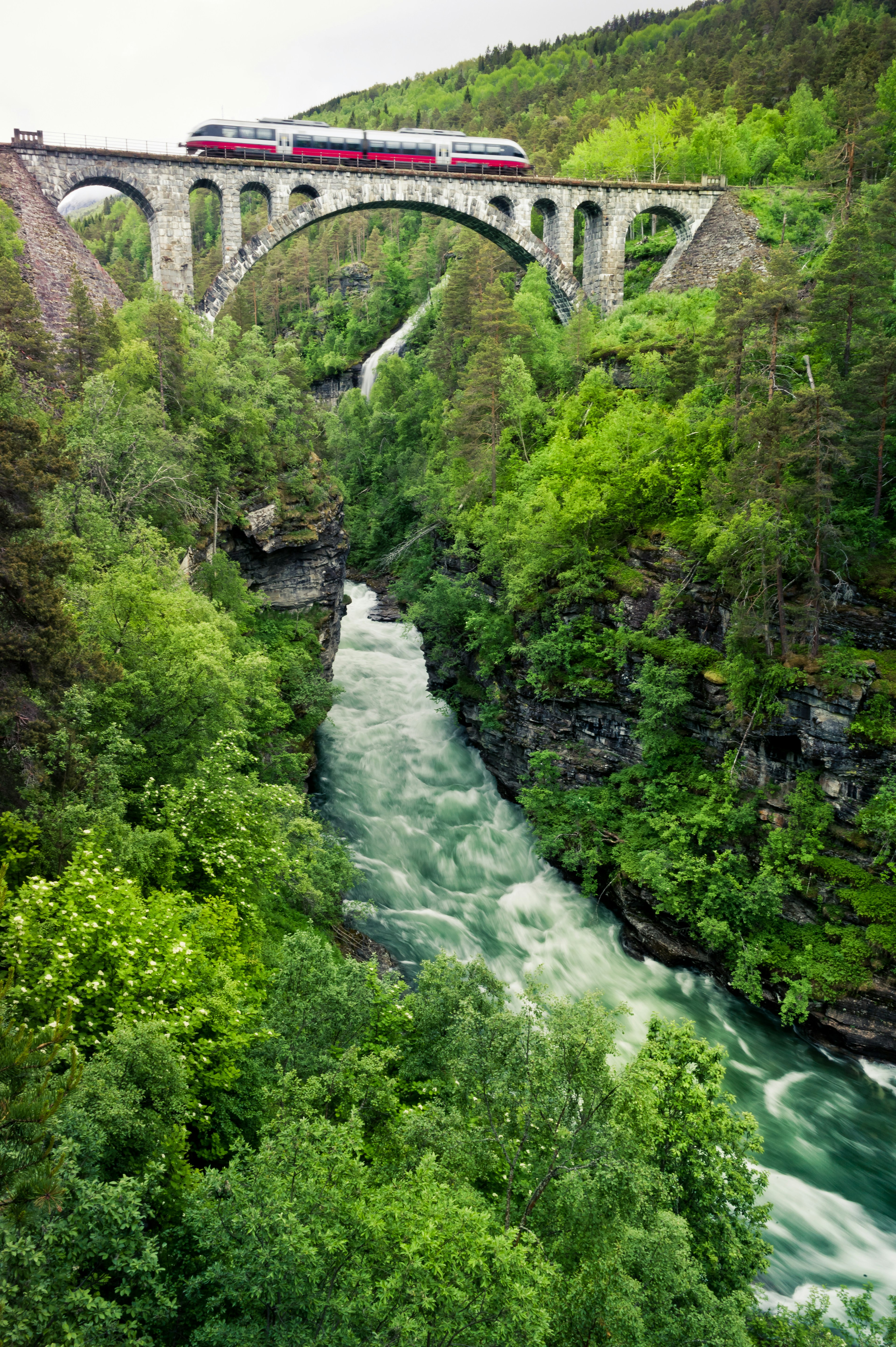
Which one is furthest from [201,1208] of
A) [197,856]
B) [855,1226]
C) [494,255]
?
[494,255]

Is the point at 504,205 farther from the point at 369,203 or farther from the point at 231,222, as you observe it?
the point at 231,222

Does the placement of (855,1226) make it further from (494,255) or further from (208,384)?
(494,255)

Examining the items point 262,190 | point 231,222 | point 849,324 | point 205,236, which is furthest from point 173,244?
point 205,236

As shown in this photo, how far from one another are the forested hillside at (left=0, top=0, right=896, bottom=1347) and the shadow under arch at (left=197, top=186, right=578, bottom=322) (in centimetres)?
277

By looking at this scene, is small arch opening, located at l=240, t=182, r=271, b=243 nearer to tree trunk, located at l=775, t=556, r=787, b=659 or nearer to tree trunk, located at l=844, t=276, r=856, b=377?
tree trunk, located at l=844, t=276, r=856, b=377

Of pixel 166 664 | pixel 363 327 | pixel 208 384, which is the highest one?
pixel 363 327

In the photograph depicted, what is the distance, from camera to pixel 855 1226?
15250mm

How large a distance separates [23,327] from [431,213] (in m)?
33.9

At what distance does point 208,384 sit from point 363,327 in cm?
4954

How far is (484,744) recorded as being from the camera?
1312 inches

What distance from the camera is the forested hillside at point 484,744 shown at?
7.07 meters

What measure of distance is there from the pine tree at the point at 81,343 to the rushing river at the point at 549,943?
16.9m

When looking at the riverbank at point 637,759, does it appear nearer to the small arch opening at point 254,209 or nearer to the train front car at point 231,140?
the small arch opening at point 254,209

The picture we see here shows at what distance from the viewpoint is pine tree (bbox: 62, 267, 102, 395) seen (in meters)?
25.8
